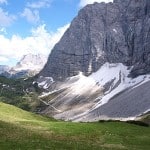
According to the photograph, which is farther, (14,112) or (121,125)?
(14,112)

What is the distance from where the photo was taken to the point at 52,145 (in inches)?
1529

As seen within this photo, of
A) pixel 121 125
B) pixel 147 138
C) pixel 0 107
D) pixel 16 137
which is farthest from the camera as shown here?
pixel 0 107

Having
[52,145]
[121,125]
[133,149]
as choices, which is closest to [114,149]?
[133,149]

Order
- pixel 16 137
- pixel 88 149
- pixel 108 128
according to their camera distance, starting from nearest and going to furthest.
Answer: pixel 88 149
pixel 16 137
pixel 108 128

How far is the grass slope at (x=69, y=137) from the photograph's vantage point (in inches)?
1526

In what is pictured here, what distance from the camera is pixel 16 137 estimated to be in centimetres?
4200

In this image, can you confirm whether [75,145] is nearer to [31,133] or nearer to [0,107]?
[31,133]

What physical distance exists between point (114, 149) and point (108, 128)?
49.1ft

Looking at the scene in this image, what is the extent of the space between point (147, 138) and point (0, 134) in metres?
18.3

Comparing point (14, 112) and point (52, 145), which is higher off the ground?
point (14, 112)

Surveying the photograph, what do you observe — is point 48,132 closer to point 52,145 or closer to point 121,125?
point 52,145

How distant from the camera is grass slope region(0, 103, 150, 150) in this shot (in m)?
38.8

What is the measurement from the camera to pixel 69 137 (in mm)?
44906

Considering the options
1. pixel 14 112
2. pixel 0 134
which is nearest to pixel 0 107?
pixel 14 112
